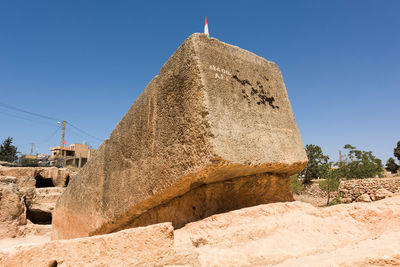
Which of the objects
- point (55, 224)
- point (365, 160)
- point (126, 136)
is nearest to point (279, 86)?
Result: point (126, 136)

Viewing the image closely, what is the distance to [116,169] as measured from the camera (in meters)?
3.01

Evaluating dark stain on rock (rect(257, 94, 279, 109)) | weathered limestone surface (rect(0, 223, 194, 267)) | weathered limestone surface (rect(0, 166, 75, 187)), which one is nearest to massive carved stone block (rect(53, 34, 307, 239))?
dark stain on rock (rect(257, 94, 279, 109))

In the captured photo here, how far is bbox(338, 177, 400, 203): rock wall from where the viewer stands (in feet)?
40.2

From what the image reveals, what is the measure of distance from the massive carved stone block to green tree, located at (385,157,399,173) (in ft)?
108

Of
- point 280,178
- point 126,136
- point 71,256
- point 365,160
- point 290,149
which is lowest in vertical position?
point 71,256

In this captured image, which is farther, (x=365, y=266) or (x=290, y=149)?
(x=290, y=149)

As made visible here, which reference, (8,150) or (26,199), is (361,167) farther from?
(8,150)

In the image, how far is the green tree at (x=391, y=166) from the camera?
2877 cm

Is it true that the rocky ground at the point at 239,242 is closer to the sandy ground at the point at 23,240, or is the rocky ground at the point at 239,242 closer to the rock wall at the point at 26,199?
the sandy ground at the point at 23,240

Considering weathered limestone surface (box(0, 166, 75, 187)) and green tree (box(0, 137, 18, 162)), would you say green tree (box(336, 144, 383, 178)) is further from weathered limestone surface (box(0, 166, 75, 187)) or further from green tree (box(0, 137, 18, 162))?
green tree (box(0, 137, 18, 162))

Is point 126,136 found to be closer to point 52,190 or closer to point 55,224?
point 55,224

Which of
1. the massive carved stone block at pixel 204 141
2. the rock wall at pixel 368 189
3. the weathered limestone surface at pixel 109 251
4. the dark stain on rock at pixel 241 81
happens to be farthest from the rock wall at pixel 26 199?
the rock wall at pixel 368 189

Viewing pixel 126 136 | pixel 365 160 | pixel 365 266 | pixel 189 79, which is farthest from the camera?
pixel 365 160

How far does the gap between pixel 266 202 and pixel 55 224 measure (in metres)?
3.80
